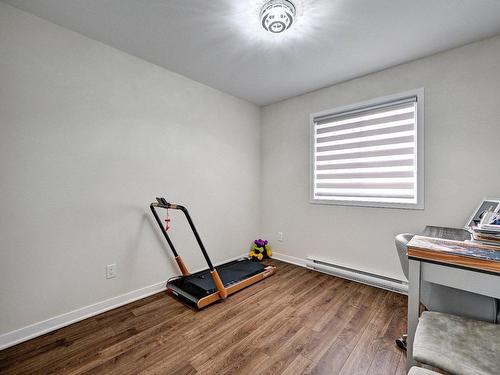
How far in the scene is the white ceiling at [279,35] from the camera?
162 centimetres

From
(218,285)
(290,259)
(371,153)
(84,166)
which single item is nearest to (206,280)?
(218,285)

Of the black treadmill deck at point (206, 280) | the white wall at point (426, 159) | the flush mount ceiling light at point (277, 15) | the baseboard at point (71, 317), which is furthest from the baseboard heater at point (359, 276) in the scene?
the flush mount ceiling light at point (277, 15)

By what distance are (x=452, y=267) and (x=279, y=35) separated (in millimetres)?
2032

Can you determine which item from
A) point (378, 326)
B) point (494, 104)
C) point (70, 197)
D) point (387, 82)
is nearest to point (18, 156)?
point (70, 197)

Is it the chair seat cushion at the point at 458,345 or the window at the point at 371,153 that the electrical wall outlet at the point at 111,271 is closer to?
the chair seat cushion at the point at 458,345

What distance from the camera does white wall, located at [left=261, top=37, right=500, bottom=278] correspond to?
198cm

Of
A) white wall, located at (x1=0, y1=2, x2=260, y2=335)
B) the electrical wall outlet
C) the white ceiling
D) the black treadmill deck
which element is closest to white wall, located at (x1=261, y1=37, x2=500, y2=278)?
the white ceiling

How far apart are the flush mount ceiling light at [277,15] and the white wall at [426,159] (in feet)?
4.58

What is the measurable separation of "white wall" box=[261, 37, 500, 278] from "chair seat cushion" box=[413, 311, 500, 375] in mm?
1408

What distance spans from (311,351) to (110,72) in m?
2.86

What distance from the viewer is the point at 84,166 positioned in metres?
1.94

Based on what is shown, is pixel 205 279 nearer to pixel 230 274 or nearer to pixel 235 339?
pixel 230 274

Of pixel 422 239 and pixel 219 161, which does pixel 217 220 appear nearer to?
pixel 219 161

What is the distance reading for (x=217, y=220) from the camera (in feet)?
9.97
